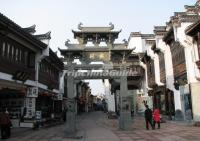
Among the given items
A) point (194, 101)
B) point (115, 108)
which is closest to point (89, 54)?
point (194, 101)

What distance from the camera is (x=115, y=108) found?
63.4 m

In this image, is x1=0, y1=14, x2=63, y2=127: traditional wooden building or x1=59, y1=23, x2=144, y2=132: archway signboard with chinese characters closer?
x1=0, y1=14, x2=63, y2=127: traditional wooden building

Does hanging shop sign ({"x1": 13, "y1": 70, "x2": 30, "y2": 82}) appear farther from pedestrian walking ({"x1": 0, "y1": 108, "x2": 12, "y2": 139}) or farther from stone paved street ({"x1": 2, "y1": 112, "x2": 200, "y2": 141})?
pedestrian walking ({"x1": 0, "y1": 108, "x2": 12, "y2": 139})

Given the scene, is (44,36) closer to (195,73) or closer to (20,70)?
(20,70)

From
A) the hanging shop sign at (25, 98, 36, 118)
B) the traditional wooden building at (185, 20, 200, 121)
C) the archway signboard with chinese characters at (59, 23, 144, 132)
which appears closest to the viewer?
the archway signboard with chinese characters at (59, 23, 144, 132)

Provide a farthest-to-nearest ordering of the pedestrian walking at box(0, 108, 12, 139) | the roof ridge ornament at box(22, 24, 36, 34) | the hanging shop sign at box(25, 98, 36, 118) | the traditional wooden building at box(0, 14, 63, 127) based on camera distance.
A: 1. the roof ridge ornament at box(22, 24, 36, 34)
2. the hanging shop sign at box(25, 98, 36, 118)
3. the traditional wooden building at box(0, 14, 63, 127)
4. the pedestrian walking at box(0, 108, 12, 139)

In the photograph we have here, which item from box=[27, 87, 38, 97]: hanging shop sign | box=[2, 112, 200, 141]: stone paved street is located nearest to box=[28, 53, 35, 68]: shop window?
box=[27, 87, 38, 97]: hanging shop sign

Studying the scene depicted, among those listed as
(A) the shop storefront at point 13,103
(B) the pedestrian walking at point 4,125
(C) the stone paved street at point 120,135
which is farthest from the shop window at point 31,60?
(B) the pedestrian walking at point 4,125

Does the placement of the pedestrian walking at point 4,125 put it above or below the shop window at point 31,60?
below

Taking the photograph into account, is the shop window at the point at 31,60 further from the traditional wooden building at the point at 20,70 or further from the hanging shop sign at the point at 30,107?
the hanging shop sign at the point at 30,107

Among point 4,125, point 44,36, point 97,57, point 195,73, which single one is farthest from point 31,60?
point 195,73

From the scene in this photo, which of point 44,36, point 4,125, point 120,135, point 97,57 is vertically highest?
point 44,36

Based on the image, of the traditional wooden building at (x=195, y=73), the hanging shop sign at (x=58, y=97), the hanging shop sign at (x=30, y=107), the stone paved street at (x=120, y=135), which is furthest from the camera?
the hanging shop sign at (x=58, y=97)

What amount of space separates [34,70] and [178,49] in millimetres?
14041
